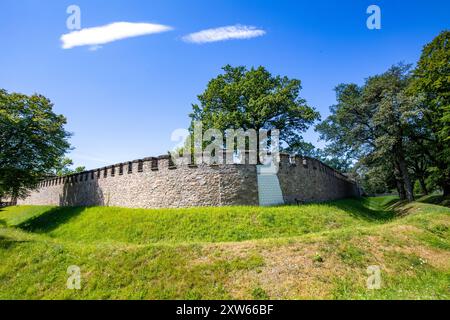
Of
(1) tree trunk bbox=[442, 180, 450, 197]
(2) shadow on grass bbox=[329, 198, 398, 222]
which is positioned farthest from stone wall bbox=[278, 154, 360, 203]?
(1) tree trunk bbox=[442, 180, 450, 197]

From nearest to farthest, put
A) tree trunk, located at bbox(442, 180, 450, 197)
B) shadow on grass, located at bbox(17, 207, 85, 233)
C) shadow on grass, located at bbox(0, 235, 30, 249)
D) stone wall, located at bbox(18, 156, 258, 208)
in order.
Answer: shadow on grass, located at bbox(0, 235, 30, 249) < stone wall, located at bbox(18, 156, 258, 208) < shadow on grass, located at bbox(17, 207, 85, 233) < tree trunk, located at bbox(442, 180, 450, 197)

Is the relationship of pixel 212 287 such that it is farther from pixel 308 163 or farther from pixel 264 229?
pixel 308 163

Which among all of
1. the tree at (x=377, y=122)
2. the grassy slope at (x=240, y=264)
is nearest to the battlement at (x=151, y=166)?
the grassy slope at (x=240, y=264)

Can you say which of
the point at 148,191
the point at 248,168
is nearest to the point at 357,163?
the point at 248,168

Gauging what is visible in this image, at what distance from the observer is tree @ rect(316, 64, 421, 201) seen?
2162cm

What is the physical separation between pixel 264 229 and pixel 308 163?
28.4ft

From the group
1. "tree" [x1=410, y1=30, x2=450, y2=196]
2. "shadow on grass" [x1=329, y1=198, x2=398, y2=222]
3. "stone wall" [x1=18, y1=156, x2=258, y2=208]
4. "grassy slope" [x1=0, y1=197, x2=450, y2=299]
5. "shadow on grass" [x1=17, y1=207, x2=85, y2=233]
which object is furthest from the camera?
"tree" [x1=410, y1=30, x2=450, y2=196]

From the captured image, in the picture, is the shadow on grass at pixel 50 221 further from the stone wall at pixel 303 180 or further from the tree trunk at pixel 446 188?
the tree trunk at pixel 446 188

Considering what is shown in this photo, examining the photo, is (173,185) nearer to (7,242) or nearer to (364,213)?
(7,242)

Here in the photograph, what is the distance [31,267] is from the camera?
26.1ft

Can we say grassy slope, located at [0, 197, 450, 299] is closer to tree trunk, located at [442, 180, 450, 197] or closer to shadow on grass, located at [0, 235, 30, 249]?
shadow on grass, located at [0, 235, 30, 249]

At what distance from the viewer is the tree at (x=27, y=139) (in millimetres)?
19844

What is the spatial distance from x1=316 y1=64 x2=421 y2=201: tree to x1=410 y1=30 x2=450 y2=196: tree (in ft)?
4.50

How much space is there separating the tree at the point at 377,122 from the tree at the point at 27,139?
28.3 metres
